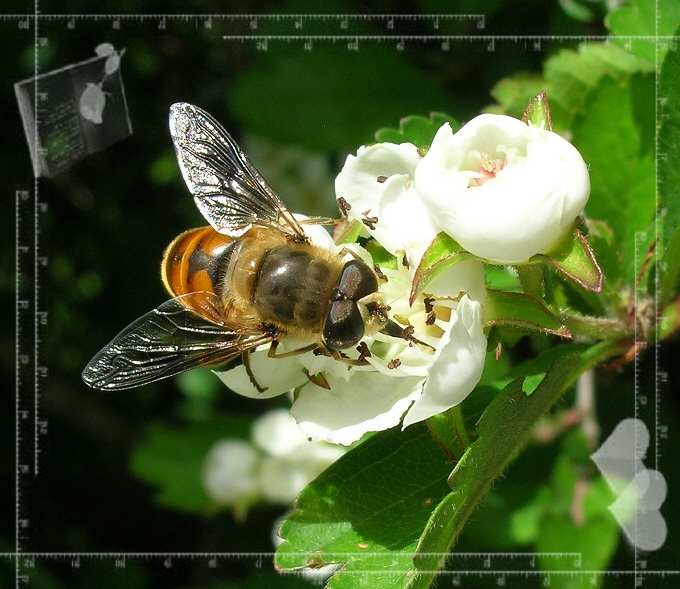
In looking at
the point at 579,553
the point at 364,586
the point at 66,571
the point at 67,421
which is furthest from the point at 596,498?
the point at 67,421

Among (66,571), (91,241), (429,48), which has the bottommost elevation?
(66,571)

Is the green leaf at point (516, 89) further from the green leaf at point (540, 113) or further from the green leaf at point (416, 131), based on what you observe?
the green leaf at point (540, 113)

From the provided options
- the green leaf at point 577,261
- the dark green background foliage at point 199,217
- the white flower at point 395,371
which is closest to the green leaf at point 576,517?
the dark green background foliage at point 199,217

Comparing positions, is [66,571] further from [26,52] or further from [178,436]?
[26,52]

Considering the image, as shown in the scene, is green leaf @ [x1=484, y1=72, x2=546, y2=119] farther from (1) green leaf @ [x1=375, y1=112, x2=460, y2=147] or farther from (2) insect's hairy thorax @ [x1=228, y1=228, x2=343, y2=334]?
(2) insect's hairy thorax @ [x1=228, y1=228, x2=343, y2=334]

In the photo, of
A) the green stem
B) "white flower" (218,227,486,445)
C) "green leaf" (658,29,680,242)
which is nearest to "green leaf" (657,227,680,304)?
"green leaf" (658,29,680,242)

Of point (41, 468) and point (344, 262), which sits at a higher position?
point (344, 262)
